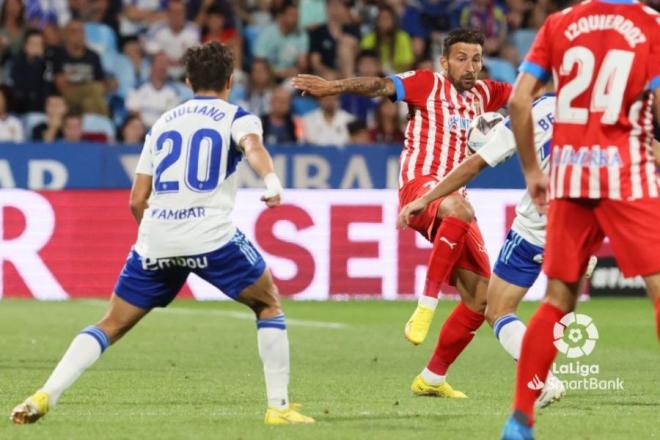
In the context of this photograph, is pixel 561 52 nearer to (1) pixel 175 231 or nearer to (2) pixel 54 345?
(1) pixel 175 231

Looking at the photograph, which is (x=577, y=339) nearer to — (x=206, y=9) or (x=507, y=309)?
(x=507, y=309)

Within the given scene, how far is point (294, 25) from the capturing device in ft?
70.1

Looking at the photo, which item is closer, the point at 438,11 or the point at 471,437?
the point at 471,437

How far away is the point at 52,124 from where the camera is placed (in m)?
18.9

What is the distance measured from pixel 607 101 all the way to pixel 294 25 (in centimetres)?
1494

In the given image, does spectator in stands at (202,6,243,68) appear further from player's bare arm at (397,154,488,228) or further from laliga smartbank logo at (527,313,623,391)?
player's bare arm at (397,154,488,228)

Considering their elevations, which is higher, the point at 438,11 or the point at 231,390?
the point at 438,11

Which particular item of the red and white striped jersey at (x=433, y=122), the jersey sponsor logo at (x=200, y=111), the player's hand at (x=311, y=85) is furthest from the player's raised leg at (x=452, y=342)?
the jersey sponsor logo at (x=200, y=111)

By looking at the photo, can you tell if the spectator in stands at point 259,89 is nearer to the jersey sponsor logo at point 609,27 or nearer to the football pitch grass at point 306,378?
the football pitch grass at point 306,378

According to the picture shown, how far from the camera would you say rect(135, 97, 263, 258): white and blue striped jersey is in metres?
7.56

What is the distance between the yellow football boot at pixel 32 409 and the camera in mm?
7547

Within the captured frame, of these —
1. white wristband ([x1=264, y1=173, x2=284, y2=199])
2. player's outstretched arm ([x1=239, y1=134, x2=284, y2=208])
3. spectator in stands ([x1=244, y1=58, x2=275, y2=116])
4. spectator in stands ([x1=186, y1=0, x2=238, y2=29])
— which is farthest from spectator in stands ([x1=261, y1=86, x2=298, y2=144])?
white wristband ([x1=264, y1=173, x2=284, y2=199])

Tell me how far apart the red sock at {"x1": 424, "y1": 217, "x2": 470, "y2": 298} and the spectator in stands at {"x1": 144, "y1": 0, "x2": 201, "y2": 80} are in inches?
457

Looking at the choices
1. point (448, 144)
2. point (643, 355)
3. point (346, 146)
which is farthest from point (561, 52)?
point (346, 146)
